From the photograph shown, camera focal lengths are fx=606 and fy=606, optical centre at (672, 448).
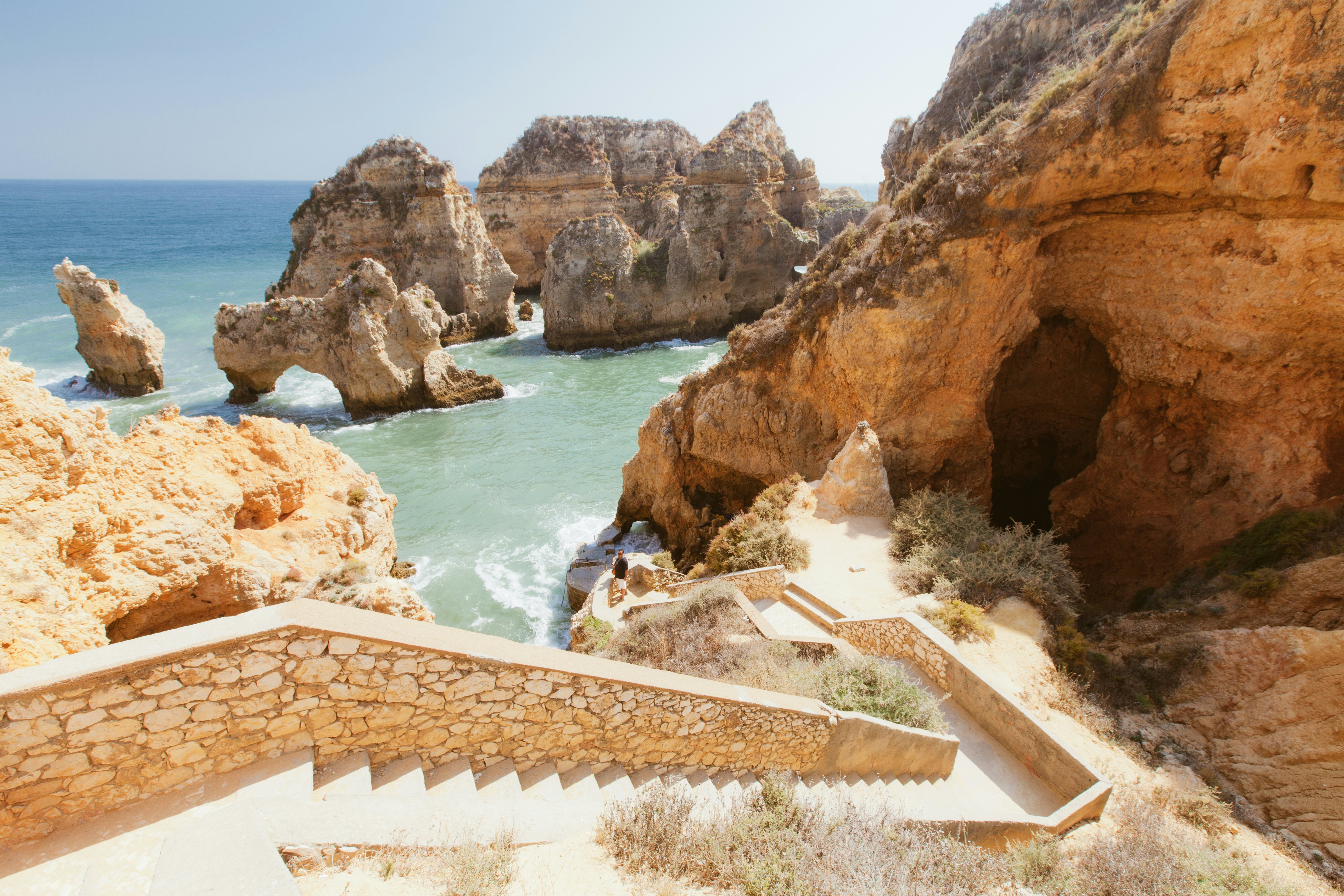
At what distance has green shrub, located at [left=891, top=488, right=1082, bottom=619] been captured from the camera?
326 inches

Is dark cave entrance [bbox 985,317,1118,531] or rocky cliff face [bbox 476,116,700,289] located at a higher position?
rocky cliff face [bbox 476,116,700,289]

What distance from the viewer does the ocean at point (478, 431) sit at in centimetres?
1539

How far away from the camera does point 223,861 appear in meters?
2.94

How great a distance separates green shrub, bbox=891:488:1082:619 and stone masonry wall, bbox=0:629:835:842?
15.1ft

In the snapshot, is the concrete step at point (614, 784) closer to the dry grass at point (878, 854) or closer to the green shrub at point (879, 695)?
the dry grass at point (878, 854)

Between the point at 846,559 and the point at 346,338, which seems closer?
the point at 846,559

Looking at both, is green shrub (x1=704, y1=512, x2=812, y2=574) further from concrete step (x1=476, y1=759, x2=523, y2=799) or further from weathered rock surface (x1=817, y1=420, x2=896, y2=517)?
concrete step (x1=476, y1=759, x2=523, y2=799)

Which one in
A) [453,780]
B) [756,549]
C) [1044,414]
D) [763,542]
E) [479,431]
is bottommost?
[479,431]

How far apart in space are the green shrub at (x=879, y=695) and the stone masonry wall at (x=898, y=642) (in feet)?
2.15

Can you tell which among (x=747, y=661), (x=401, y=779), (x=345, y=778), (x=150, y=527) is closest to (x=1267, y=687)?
(x=747, y=661)

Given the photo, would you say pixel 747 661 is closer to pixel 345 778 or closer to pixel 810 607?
pixel 810 607

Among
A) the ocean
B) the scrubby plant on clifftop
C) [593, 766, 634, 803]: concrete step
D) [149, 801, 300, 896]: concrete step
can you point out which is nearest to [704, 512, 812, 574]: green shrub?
the scrubby plant on clifftop

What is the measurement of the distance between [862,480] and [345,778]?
911 cm

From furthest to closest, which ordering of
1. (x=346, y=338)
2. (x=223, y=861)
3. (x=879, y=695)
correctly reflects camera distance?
(x=346, y=338)
(x=879, y=695)
(x=223, y=861)
